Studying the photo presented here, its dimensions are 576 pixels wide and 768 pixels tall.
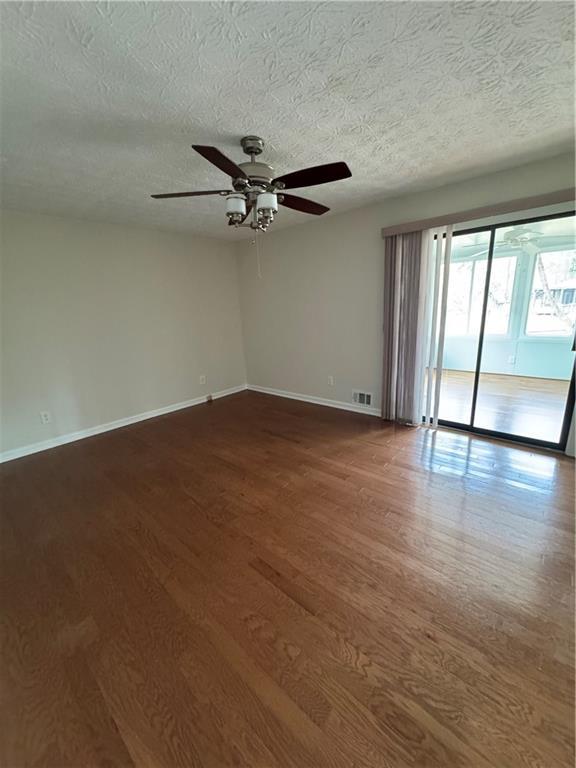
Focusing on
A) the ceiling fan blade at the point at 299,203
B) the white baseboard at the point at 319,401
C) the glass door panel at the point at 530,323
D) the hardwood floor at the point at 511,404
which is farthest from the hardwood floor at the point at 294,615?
the ceiling fan blade at the point at 299,203

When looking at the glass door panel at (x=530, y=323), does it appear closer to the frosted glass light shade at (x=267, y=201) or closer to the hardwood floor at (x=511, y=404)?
the hardwood floor at (x=511, y=404)

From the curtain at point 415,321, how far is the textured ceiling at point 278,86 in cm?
80

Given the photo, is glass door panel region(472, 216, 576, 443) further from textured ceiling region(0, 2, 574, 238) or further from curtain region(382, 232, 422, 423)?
textured ceiling region(0, 2, 574, 238)

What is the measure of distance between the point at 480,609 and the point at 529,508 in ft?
3.33

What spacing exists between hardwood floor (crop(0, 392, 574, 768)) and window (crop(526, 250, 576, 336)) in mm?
2920

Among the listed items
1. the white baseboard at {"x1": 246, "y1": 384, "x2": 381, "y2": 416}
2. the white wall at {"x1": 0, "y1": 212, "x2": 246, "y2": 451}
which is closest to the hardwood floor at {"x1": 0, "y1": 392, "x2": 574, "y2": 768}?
the white wall at {"x1": 0, "y1": 212, "x2": 246, "y2": 451}

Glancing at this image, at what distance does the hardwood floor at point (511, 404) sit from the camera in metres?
3.22

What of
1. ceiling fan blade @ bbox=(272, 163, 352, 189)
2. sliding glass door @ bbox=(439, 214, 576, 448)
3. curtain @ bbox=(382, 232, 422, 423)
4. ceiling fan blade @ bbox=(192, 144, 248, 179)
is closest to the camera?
ceiling fan blade @ bbox=(192, 144, 248, 179)

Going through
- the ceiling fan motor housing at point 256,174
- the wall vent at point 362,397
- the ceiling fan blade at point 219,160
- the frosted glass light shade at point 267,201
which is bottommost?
the wall vent at point 362,397

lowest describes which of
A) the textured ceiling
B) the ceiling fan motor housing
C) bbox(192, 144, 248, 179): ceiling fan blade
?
bbox(192, 144, 248, 179): ceiling fan blade

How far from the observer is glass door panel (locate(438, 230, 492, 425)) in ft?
14.8

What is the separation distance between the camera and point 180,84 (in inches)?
55.6

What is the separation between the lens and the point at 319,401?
14.5ft

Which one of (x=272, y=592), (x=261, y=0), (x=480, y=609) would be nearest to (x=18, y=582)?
(x=272, y=592)
